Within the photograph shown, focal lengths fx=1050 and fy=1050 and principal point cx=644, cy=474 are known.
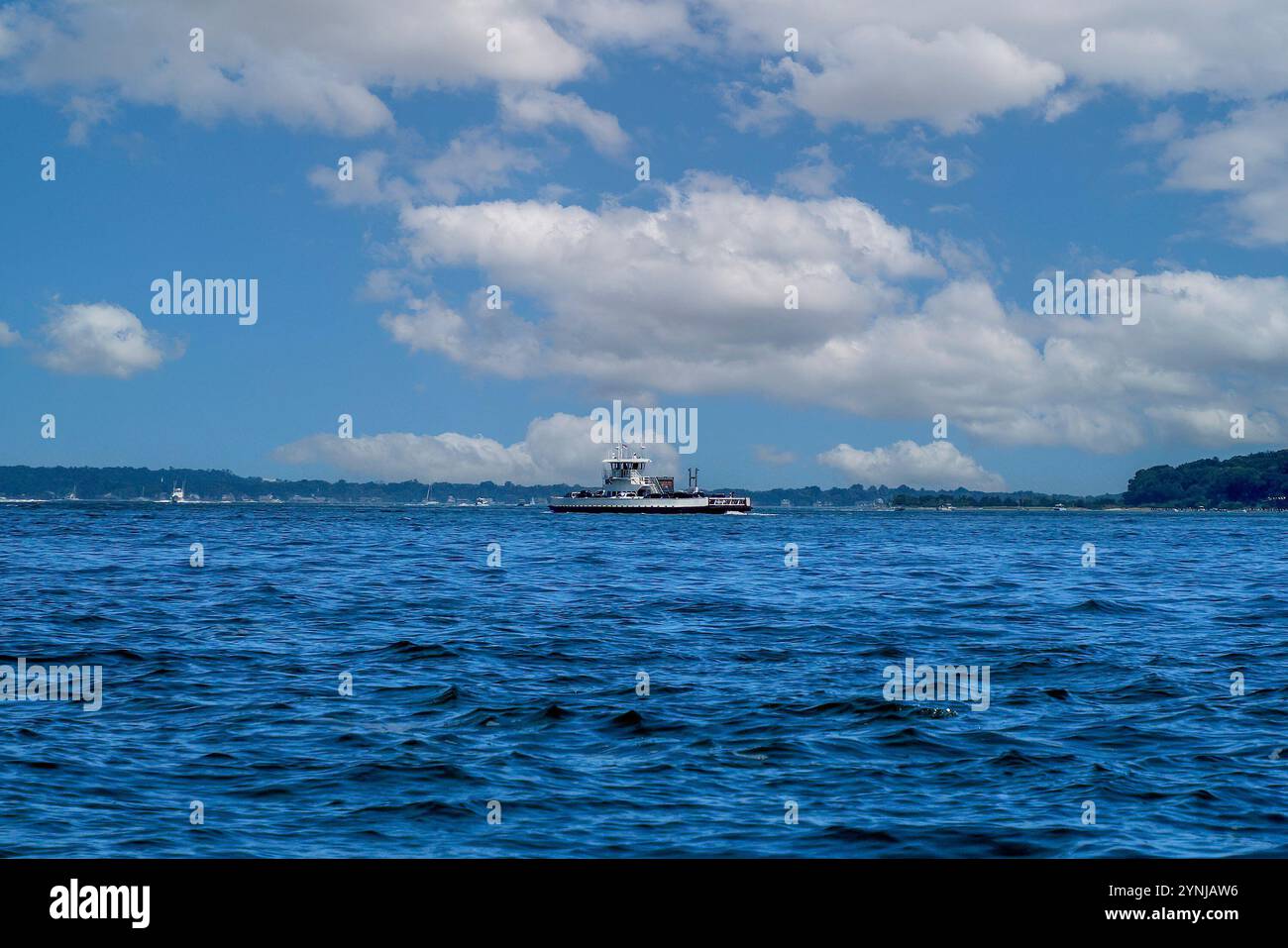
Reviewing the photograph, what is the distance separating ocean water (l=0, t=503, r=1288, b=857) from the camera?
11.6 m

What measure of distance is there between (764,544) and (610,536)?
1982 cm

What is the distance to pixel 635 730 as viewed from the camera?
54.6ft
